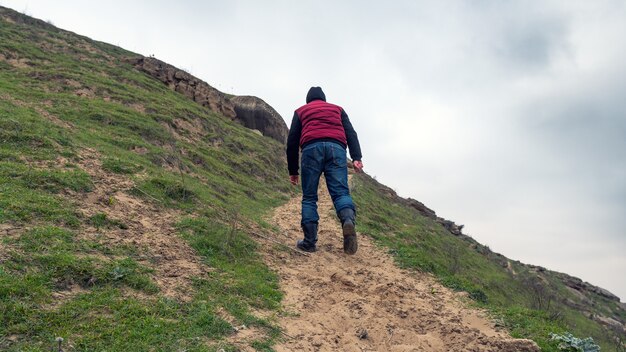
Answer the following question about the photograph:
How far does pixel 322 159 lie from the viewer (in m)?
6.05

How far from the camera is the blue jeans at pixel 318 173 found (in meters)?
6.02

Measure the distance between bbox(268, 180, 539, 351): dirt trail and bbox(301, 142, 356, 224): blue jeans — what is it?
2.21 feet

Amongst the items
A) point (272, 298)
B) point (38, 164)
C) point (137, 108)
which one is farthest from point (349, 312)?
point (137, 108)

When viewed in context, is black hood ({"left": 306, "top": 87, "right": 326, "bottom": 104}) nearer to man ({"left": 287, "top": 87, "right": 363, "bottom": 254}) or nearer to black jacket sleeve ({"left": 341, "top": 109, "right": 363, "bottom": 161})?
man ({"left": 287, "top": 87, "right": 363, "bottom": 254})

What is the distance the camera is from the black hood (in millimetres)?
6648

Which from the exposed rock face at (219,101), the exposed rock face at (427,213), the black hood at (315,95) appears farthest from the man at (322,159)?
the exposed rock face at (427,213)

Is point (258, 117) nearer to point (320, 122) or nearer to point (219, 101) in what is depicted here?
point (219, 101)

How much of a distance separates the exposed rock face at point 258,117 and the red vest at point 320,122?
795 inches

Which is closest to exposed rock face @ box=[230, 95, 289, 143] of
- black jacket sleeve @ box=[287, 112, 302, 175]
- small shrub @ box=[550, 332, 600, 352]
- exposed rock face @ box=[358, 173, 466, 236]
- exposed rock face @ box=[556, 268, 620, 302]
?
exposed rock face @ box=[358, 173, 466, 236]

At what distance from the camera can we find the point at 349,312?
14.1 ft

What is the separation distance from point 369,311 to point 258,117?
23.0m

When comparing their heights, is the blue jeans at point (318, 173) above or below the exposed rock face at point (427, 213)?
below

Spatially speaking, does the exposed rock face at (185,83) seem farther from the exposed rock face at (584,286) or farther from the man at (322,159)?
the exposed rock face at (584,286)

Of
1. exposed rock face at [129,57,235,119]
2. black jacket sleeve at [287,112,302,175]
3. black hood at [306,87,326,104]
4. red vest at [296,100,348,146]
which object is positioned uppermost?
exposed rock face at [129,57,235,119]
